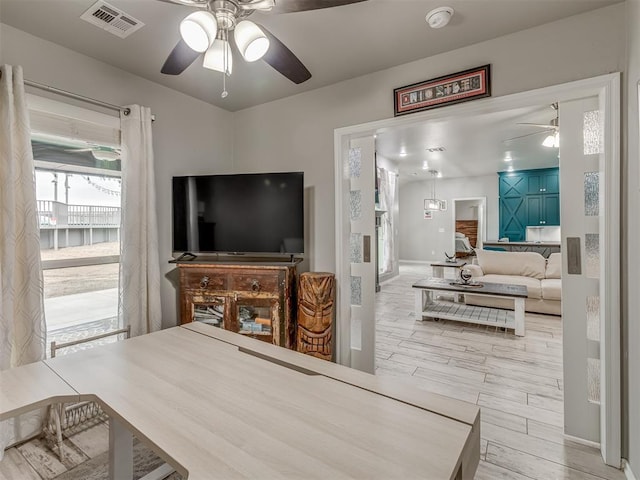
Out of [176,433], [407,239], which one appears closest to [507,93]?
[176,433]

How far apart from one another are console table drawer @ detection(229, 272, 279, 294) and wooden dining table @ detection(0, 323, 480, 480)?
1097mm

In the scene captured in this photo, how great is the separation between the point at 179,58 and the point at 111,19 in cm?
67

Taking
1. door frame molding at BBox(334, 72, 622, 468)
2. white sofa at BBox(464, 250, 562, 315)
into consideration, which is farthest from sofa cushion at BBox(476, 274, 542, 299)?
door frame molding at BBox(334, 72, 622, 468)

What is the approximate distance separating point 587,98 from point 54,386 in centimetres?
306

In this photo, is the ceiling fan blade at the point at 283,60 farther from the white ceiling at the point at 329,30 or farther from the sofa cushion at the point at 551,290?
the sofa cushion at the point at 551,290

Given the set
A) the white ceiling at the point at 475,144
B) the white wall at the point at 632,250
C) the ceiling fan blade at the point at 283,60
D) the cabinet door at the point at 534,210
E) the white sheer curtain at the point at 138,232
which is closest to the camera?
the ceiling fan blade at the point at 283,60

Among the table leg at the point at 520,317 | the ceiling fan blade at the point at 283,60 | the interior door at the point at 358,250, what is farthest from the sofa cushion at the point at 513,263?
the ceiling fan blade at the point at 283,60

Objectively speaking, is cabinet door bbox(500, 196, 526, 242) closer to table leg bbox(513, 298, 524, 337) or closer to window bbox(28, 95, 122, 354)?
table leg bbox(513, 298, 524, 337)

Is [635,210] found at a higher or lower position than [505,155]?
lower

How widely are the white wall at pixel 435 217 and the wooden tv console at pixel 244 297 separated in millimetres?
7902

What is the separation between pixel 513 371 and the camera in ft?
9.43

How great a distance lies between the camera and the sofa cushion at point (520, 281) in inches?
182

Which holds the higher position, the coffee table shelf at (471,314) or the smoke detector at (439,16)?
the smoke detector at (439,16)

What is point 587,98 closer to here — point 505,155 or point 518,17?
point 518,17
